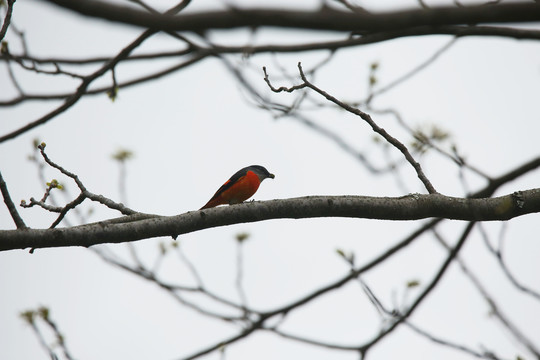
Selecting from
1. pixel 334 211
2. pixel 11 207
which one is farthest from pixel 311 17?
pixel 11 207

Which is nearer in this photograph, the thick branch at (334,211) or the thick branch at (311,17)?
the thick branch at (311,17)

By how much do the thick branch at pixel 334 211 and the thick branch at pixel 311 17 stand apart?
6.20ft

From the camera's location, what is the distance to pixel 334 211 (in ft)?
11.0

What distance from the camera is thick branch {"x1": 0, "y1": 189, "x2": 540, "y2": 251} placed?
10.9ft

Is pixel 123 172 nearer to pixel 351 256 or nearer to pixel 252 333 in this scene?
pixel 252 333

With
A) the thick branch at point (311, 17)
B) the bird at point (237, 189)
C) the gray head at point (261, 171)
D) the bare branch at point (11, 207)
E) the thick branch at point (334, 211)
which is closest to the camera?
the thick branch at point (311, 17)

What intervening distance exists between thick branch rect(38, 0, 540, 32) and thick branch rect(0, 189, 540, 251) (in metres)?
1.89

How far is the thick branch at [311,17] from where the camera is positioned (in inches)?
54.4

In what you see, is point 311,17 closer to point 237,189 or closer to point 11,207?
point 11,207

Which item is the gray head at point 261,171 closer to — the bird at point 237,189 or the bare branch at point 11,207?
the bird at point 237,189

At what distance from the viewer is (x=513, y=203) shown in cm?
336

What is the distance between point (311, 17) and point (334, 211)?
2045 millimetres

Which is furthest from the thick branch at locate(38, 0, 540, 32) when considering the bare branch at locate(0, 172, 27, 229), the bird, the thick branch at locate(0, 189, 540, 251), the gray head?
the gray head

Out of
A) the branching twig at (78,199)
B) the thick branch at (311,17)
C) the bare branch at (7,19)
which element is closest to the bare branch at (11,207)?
the branching twig at (78,199)
